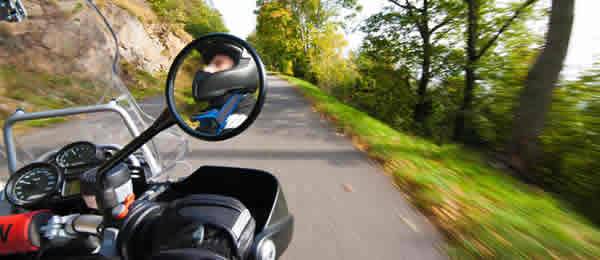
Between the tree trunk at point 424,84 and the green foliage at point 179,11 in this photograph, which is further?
the green foliage at point 179,11

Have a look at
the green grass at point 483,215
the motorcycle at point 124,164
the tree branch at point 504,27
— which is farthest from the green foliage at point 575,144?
the motorcycle at point 124,164

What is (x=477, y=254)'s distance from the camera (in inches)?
84.2

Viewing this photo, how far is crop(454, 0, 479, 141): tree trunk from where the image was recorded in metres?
10.2

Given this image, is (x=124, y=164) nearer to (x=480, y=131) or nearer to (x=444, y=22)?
(x=480, y=131)

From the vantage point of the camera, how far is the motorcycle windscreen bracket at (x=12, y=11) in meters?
1.34

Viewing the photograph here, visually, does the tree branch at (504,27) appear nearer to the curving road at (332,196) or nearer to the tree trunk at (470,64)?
the tree trunk at (470,64)

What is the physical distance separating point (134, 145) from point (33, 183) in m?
1.04

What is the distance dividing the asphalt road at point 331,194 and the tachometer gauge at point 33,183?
197mm

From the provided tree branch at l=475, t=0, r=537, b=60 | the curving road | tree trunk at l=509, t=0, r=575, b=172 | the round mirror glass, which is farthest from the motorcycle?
tree branch at l=475, t=0, r=537, b=60

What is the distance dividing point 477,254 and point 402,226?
62 centimetres

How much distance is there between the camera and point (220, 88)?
0.82m

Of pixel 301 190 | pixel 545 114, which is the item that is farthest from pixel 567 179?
pixel 301 190

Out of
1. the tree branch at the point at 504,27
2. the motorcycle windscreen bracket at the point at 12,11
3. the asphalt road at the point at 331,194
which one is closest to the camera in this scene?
the motorcycle windscreen bracket at the point at 12,11

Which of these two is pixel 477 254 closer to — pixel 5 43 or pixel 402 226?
pixel 402 226
